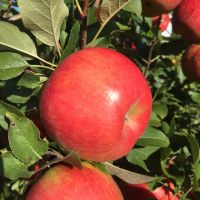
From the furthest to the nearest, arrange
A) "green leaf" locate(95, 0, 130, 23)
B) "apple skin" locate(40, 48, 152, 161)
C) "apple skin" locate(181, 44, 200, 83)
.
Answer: "apple skin" locate(181, 44, 200, 83) < "green leaf" locate(95, 0, 130, 23) < "apple skin" locate(40, 48, 152, 161)

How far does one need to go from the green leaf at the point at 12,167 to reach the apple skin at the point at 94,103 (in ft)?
0.54

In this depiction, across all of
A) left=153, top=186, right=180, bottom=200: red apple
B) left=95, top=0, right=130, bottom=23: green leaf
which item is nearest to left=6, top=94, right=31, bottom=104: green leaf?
left=95, top=0, right=130, bottom=23: green leaf

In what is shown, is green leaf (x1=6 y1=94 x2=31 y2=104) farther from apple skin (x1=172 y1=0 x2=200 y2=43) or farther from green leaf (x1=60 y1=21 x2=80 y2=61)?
apple skin (x1=172 y1=0 x2=200 y2=43)

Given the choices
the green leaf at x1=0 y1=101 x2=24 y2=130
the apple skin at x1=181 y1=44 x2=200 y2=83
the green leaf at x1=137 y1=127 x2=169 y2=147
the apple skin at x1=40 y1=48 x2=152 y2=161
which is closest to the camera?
the apple skin at x1=40 y1=48 x2=152 y2=161

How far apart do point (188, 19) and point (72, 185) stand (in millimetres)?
907

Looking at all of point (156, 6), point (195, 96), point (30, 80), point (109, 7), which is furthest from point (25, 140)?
point (195, 96)

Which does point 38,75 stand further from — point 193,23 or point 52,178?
point 193,23

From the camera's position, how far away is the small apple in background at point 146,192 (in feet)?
5.80

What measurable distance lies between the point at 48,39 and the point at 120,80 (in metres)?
0.34

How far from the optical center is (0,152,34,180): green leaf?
4.41 feet

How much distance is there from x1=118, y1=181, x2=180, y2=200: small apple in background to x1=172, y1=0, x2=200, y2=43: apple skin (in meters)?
0.59

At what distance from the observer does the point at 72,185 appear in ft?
4.25

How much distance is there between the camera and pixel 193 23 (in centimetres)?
189

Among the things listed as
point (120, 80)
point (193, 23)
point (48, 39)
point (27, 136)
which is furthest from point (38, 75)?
point (193, 23)
